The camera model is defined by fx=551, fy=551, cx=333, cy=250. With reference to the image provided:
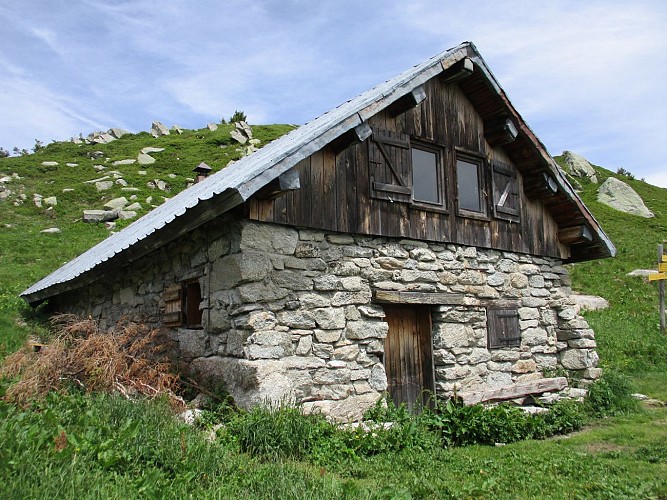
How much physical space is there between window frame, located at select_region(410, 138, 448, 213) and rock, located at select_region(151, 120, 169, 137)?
119 feet

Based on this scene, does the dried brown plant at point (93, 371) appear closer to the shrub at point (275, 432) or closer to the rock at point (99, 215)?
the shrub at point (275, 432)

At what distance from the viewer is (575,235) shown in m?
10.1

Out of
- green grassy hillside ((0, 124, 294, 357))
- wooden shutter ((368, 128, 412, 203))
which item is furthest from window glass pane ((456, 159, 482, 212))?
green grassy hillside ((0, 124, 294, 357))

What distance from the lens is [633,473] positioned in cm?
542

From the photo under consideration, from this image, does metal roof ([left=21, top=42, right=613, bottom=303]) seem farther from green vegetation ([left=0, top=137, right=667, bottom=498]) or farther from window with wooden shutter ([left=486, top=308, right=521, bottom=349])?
window with wooden shutter ([left=486, top=308, right=521, bottom=349])

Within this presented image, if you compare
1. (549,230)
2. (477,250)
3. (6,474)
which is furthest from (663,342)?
(6,474)

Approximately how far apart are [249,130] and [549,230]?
32355 mm

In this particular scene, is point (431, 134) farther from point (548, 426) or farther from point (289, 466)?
point (289, 466)

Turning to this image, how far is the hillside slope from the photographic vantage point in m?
12.7

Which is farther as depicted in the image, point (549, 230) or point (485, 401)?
point (549, 230)

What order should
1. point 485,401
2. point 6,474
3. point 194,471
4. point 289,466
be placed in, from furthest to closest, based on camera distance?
point 485,401
point 289,466
point 194,471
point 6,474

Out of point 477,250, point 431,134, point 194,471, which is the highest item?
point 431,134

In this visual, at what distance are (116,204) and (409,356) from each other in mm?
19395

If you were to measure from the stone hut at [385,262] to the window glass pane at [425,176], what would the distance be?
0.08ft
